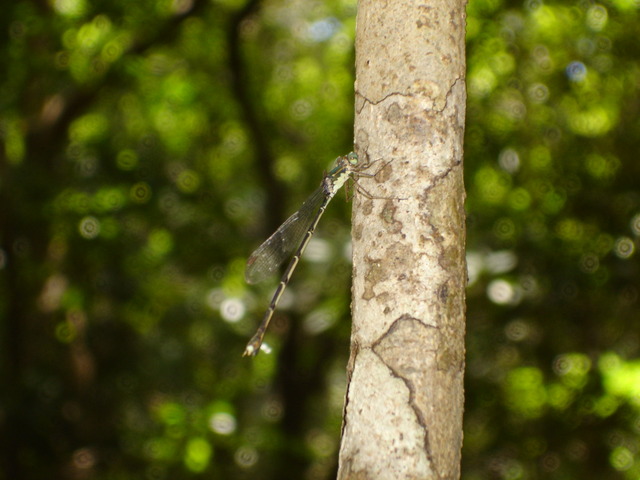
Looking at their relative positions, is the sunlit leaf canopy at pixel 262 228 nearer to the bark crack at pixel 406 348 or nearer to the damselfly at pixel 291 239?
the damselfly at pixel 291 239

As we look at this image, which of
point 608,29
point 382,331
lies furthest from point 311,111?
point 382,331

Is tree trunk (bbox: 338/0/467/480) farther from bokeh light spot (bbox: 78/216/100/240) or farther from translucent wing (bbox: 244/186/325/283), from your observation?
bokeh light spot (bbox: 78/216/100/240)

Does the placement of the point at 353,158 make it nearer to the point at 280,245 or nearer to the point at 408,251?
the point at 408,251

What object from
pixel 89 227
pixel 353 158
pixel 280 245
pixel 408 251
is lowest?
pixel 89 227

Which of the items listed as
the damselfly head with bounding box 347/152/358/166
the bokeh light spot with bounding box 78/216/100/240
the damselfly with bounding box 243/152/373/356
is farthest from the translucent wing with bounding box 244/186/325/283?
the bokeh light spot with bounding box 78/216/100/240

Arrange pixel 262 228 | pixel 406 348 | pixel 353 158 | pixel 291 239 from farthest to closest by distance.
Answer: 1. pixel 262 228
2. pixel 291 239
3. pixel 353 158
4. pixel 406 348

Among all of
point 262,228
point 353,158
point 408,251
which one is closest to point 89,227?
point 262,228
